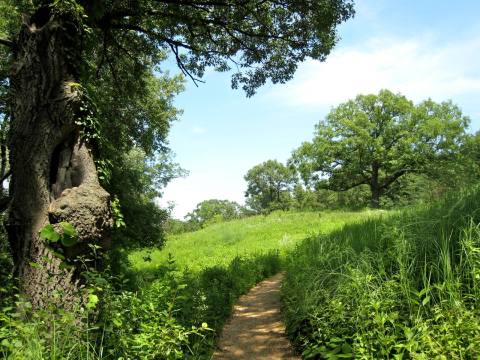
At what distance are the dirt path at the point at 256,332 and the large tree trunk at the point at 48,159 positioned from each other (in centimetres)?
303

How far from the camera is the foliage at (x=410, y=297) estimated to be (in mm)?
3516

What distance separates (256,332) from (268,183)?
280ft

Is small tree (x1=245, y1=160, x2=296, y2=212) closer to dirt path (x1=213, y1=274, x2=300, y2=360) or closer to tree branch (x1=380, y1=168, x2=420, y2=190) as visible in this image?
tree branch (x1=380, y1=168, x2=420, y2=190)

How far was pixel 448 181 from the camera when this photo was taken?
659 centimetres

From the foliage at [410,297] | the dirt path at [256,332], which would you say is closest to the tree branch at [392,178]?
the dirt path at [256,332]

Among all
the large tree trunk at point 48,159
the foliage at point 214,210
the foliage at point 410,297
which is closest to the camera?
the foliage at point 410,297

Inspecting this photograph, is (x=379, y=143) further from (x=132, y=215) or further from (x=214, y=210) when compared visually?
(x=214, y=210)

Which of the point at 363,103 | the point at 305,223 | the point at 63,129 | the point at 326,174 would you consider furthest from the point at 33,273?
the point at 363,103

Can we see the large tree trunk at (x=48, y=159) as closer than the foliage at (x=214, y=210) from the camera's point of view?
Yes

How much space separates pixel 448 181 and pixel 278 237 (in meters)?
14.6

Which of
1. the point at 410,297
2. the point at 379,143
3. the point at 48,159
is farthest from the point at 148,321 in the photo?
the point at 379,143

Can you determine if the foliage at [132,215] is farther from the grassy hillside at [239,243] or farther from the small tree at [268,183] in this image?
the small tree at [268,183]

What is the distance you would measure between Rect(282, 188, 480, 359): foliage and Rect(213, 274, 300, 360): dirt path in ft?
1.40

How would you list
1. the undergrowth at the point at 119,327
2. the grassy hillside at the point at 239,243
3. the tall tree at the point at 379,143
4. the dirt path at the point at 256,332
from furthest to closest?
the tall tree at the point at 379,143 → the grassy hillside at the point at 239,243 → the dirt path at the point at 256,332 → the undergrowth at the point at 119,327
